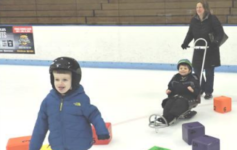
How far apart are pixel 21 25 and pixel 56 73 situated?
618 centimetres

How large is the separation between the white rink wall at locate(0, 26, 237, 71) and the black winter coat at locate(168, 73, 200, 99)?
9.10 ft

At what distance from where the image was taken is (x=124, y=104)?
4875 mm

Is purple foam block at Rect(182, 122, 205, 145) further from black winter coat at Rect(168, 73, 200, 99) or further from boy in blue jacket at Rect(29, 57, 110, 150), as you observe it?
boy in blue jacket at Rect(29, 57, 110, 150)

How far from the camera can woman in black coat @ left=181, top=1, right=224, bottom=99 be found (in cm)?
454

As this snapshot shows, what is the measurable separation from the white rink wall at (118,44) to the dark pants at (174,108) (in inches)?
120

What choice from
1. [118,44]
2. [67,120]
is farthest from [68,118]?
[118,44]

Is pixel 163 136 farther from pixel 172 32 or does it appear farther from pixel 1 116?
pixel 172 32

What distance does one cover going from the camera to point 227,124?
12.9 feet

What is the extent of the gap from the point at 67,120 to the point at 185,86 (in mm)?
1999

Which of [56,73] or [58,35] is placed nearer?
[56,73]

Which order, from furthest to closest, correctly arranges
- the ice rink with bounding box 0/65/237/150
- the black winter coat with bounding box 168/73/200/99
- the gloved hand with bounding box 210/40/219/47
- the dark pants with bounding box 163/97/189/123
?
the gloved hand with bounding box 210/40/219/47 → the black winter coat with bounding box 168/73/200/99 → the dark pants with bounding box 163/97/189/123 → the ice rink with bounding box 0/65/237/150

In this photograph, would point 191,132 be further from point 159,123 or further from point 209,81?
point 209,81

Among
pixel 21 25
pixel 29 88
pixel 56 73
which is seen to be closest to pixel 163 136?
pixel 56 73

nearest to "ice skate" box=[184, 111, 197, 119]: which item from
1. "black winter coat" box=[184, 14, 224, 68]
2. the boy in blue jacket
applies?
"black winter coat" box=[184, 14, 224, 68]
